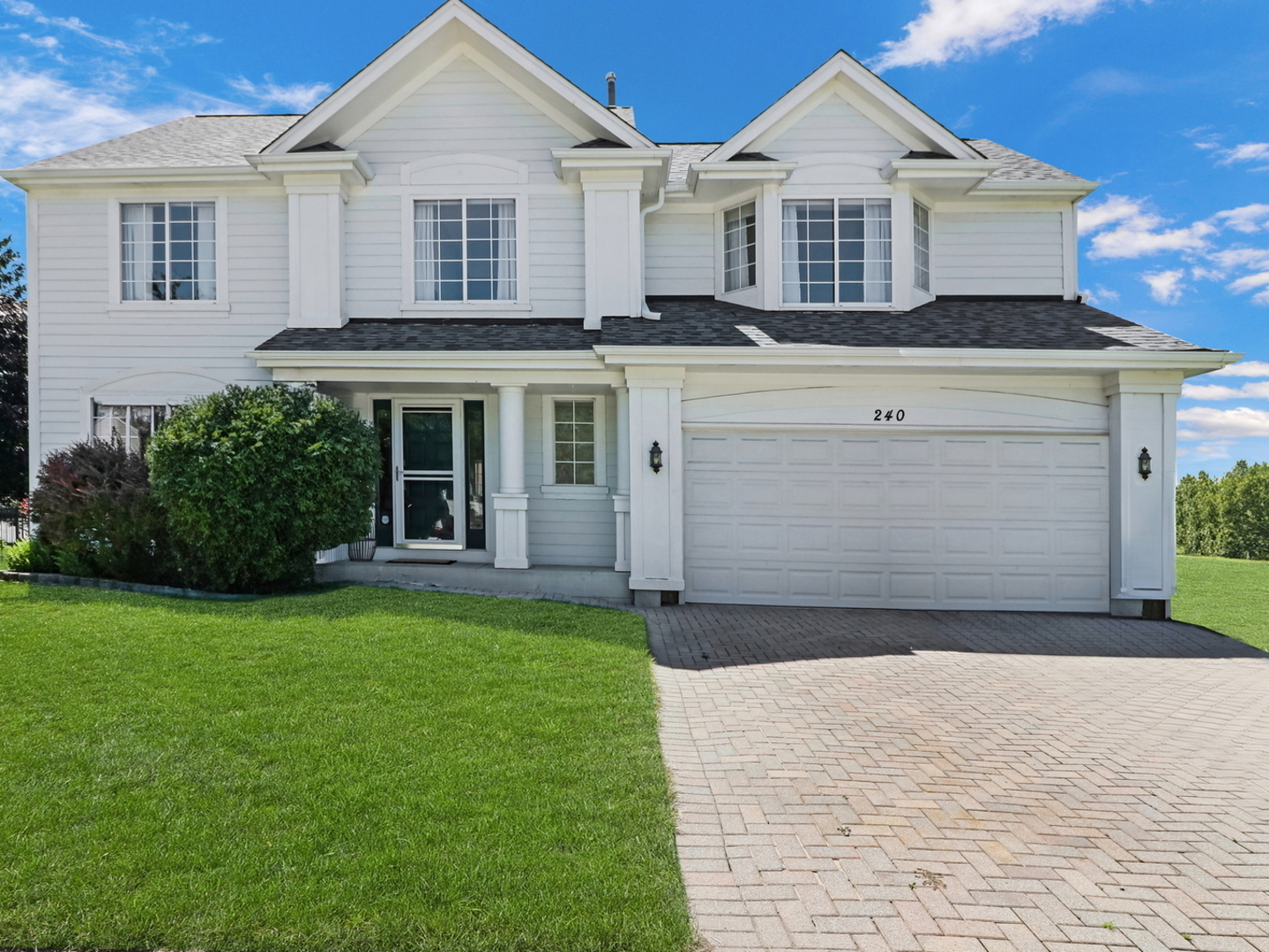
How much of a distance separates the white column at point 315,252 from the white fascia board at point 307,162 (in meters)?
0.23

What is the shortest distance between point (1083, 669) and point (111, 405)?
1503cm

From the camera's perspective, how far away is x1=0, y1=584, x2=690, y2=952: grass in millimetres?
3189

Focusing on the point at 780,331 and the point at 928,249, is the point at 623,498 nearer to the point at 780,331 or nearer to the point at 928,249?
the point at 780,331

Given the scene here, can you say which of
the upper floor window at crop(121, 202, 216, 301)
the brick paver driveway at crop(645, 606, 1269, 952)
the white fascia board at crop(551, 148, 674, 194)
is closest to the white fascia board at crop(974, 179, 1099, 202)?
the white fascia board at crop(551, 148, 674, 194)

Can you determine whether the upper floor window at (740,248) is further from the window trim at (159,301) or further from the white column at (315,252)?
the window trim at (159,301)

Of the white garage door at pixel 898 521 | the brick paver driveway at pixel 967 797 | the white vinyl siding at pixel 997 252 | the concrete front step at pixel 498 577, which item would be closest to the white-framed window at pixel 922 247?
the white vinyl siding at pixel 997 252

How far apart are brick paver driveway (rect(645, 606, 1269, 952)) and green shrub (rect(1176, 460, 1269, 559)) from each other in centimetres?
2286

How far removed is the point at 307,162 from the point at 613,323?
5576 mm

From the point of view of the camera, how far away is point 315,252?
12.1 meters

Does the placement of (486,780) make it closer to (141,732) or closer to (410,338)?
(141,732)

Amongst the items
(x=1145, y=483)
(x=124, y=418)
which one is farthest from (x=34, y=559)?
(x=1145, y=483)

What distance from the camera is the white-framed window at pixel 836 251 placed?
12.5 m

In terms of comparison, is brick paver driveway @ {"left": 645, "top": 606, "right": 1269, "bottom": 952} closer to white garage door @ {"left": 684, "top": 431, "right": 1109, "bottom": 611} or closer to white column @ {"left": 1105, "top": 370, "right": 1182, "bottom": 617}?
white column @ {"left": 1105, "top": 370, "right": 1182, "bottom": 617}

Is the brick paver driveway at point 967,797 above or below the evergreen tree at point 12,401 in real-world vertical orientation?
below
